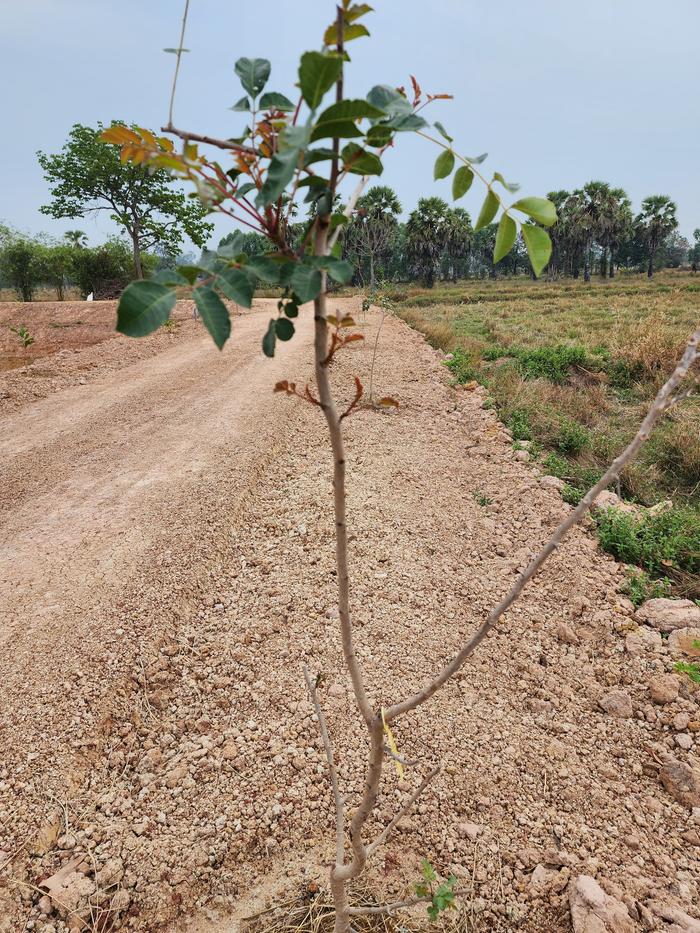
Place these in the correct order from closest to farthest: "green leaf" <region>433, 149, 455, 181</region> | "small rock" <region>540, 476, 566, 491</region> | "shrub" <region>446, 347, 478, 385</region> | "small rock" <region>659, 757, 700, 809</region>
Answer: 1. "green leaf" <region>433, 149, 455, 181</region>
2. "small rock" <region>659, 757, 700, 809</region>
3. "small rock" <region>540, 476, 566, 491</region>
4. "shrub" <region>446, 347, 478, 385</region>

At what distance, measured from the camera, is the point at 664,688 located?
2740 millimetres

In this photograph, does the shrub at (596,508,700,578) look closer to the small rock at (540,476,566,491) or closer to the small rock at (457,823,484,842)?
the small rock at (540,476,566,491)

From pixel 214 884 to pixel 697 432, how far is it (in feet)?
20.0

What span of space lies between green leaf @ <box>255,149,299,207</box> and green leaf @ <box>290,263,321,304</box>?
0.40 feet

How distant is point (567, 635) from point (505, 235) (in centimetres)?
279

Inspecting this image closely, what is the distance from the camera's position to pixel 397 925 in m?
1.86

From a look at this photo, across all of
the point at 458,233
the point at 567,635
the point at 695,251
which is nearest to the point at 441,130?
the point at 567,635

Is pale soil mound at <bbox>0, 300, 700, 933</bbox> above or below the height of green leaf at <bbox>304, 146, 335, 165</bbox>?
below

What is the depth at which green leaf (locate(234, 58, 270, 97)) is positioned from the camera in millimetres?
901

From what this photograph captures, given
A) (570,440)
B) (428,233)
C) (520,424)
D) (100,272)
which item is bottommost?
(570,440)

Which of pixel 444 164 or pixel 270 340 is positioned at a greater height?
pixel 444 164

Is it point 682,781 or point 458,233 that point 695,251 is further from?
point 682,781

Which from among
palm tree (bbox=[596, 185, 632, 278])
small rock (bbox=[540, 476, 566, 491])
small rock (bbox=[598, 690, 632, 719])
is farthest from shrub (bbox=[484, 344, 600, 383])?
palm tree (bbox=[596, 185, 632, 278])

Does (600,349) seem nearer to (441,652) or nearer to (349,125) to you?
(441,652)
